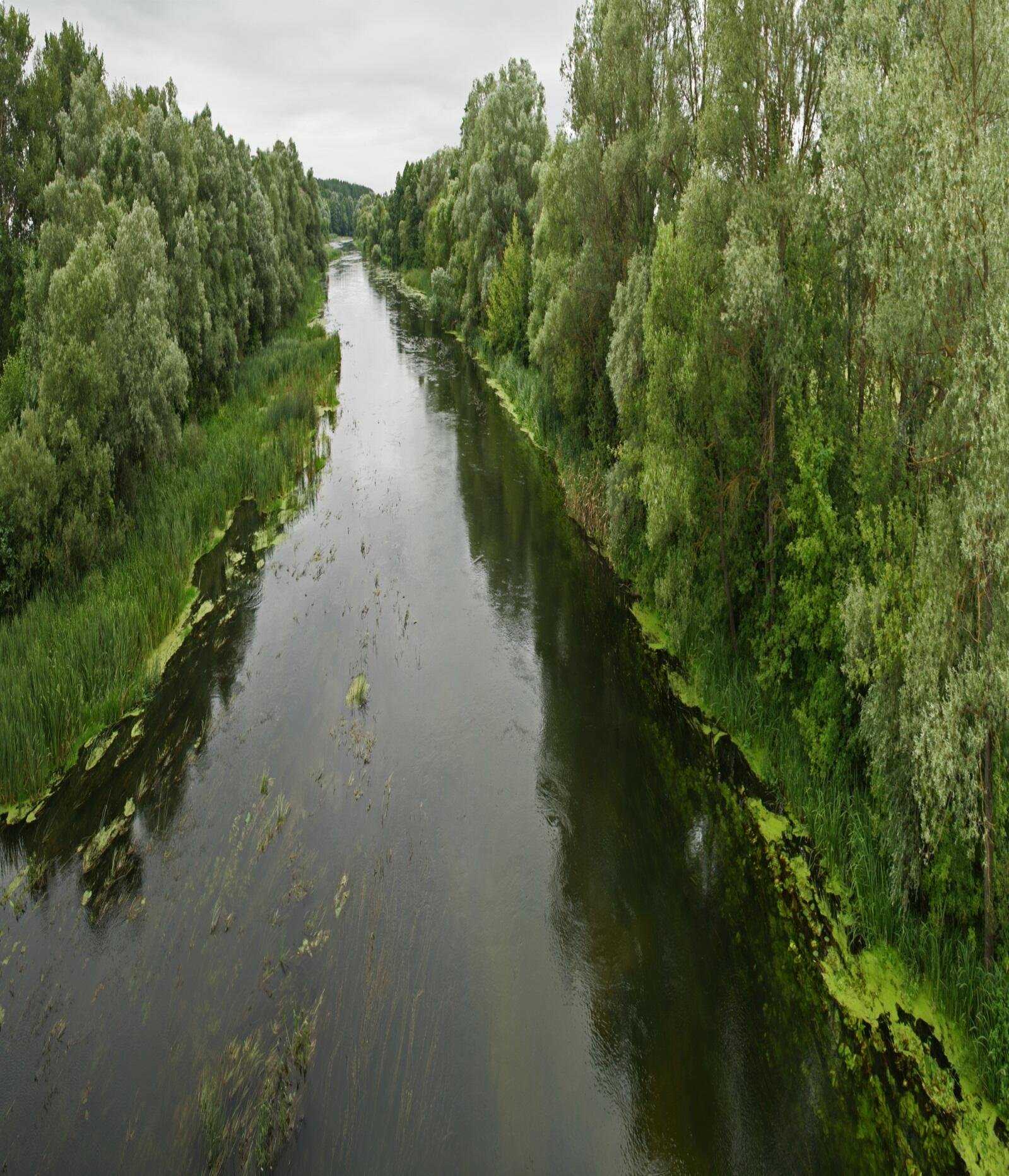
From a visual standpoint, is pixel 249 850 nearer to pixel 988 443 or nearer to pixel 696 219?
pixel 988 443

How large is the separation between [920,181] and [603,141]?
1027 centimetres

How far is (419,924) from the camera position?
6.22 metres

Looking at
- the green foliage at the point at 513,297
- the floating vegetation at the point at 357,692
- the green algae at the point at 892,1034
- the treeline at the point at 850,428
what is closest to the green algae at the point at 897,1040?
the green algae at the point at 892,1034

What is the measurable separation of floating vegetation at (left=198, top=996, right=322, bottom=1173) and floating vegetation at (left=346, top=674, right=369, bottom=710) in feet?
14.1

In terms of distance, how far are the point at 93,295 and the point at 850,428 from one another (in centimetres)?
1051

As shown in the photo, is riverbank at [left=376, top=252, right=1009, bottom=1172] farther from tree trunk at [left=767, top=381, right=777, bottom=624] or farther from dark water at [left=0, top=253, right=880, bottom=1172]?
tree trunk at [left=767, top=381, right=777, bottom=624]

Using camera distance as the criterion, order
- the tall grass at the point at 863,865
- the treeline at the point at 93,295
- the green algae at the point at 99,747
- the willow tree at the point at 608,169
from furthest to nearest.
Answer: the willow tree at the point at 608,169 → the treeline at the point at 93,295 → the green algae at the point at 99,747 → the tall grass at the point at 863,865

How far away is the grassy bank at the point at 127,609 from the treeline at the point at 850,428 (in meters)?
6.75

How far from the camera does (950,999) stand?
5199mm

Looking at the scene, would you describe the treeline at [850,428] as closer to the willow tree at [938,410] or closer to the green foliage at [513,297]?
the willow tree at [938,410]

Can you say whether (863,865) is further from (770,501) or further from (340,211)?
A: (340,211)

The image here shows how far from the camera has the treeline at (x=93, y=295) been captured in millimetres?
10133

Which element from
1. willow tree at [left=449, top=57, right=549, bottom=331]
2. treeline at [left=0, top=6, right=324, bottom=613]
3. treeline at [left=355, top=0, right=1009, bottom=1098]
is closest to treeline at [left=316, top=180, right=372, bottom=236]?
willow tree at [left=449, top=57, right=549, bottom=331]

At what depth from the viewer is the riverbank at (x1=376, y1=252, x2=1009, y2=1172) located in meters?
4.73
